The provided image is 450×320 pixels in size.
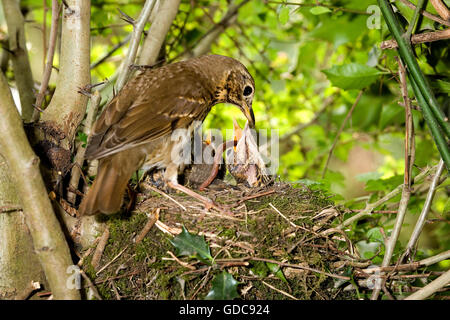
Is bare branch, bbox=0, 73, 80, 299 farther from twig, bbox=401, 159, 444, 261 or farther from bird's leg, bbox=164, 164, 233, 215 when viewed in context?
twig, bbox=401, 159, 444, 261

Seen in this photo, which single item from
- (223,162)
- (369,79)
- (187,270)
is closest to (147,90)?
(223,162)

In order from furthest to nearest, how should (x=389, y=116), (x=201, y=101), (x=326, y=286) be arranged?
(x=389, y=116) < (x=201, y=101) < (x=326, y=286)

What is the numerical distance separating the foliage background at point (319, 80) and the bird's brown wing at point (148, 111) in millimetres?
459

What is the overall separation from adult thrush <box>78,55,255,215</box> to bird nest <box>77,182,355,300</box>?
21cm

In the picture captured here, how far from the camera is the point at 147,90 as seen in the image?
3.05 metres

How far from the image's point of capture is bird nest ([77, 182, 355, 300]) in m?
2.35

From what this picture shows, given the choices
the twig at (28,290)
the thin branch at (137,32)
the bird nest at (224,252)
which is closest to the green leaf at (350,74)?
the bird nest at (224,252)

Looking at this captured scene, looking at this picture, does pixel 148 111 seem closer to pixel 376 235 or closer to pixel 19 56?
pixel 19 56

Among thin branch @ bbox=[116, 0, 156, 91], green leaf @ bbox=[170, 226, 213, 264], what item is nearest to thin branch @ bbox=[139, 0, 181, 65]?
thin branch @ bbox=[116, 0, 156, 91]

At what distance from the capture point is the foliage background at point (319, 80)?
11.0 feet

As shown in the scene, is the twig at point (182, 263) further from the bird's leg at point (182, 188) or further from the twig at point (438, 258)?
the twig at point (438, 258)

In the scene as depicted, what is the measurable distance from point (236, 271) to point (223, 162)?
1511 mm

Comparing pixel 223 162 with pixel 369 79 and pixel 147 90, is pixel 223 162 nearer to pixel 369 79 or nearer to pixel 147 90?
pixel 147 90
